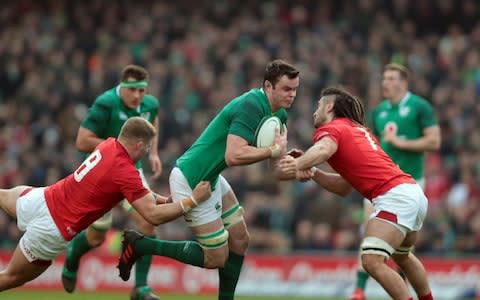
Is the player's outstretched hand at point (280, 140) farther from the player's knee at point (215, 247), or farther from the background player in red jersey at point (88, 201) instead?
the player's knee at point (215, 247)

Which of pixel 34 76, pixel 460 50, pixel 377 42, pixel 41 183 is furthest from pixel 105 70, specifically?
pixel 460 50

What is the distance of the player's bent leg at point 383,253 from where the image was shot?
9.47 m

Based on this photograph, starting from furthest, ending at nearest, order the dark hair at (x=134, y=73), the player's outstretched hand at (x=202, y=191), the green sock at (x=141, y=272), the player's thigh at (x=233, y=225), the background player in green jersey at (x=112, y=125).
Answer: the dark hair at (x=134, y=73)
the background player in green jersey at (x=112, y=125)
the green sock at (x=141, y=272)
the player's thigh at (x=233, y=225)
the player's outstretched hand at (x=202, y=191)

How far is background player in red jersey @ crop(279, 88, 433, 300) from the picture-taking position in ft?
31.2

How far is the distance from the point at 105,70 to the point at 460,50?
7440 mm

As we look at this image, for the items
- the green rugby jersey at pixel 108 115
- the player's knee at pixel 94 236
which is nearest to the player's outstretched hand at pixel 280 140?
the green rugby jersey at pixel 108 115

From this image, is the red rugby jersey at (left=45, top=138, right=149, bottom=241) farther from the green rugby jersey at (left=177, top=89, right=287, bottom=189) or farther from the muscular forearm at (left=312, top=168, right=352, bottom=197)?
the muscular forearm at (left=312, top=168, right=352, bottom=197)

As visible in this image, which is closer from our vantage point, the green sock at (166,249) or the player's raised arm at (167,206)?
the player's raised arm at (167,206)

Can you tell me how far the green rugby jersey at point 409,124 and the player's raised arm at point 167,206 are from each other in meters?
3.68

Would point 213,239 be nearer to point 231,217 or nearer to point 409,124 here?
point 231,217

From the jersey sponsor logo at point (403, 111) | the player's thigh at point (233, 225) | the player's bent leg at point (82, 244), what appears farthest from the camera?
the jersey sponsor logo at point (403, 111)

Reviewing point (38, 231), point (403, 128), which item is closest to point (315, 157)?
point (38, 231)

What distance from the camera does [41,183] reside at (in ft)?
64.7

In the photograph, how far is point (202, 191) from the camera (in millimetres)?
9797
